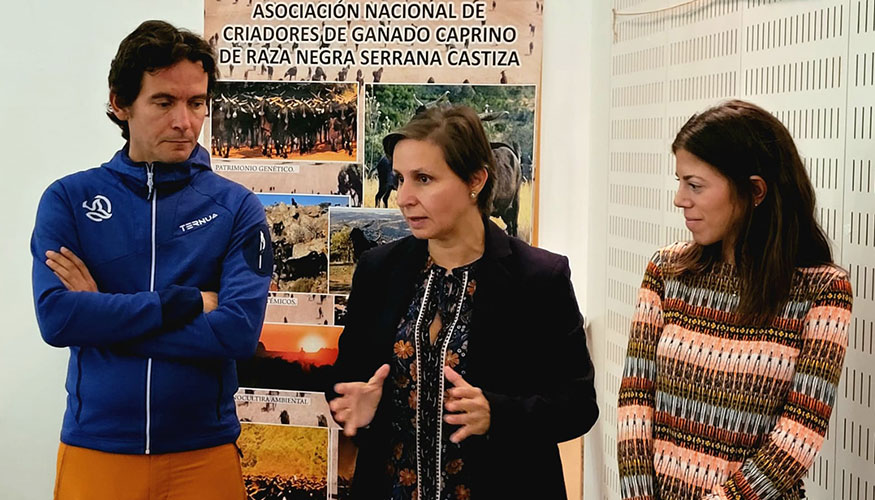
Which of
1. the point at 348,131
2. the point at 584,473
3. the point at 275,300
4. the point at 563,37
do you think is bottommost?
the point at 584,473

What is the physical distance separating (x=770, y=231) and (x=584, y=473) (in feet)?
7.01

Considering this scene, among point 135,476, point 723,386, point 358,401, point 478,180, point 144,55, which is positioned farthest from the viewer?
point 144,55

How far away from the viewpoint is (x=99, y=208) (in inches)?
97.9

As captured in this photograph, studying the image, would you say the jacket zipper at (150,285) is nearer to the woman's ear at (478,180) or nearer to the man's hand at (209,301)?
the man's hand at (209,301)

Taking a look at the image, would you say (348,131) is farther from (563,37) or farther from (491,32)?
(563,37)

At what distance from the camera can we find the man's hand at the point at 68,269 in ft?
7.97

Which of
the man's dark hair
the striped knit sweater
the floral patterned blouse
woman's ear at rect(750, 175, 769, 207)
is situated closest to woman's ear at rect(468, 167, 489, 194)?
the floral patterned blouse

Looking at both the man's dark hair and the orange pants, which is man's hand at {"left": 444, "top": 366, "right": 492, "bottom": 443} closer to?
the orange pants

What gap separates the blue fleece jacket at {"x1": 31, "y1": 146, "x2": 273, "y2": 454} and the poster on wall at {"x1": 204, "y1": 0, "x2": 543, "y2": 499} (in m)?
1.36

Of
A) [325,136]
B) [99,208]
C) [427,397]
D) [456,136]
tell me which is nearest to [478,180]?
[456,136]

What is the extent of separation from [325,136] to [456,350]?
1986 millimetres

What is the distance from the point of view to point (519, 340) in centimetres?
217

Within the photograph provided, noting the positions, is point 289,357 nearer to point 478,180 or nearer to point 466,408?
point 478,180

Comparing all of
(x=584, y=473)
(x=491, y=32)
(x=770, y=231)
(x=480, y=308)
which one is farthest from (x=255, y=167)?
(x=770, y=231)
